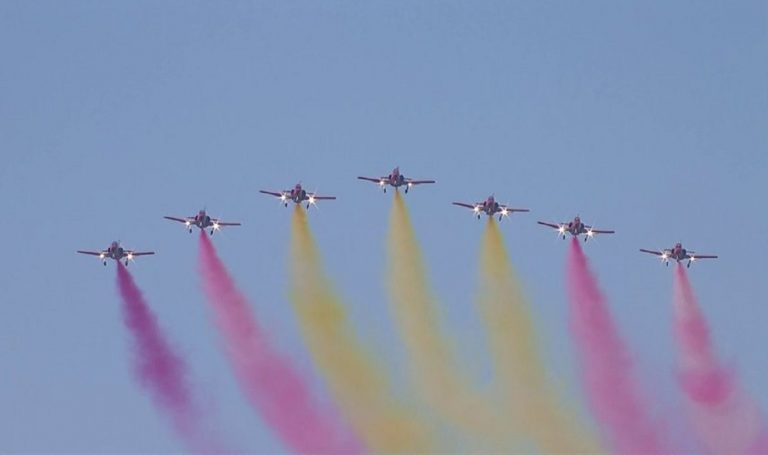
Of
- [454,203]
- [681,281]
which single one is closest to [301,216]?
[454,203]

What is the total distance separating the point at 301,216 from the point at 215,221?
568cm

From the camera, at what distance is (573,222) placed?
339 feet

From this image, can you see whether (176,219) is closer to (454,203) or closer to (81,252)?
(81,252)

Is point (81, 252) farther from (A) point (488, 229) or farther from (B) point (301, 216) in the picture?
(A) point (488, 229)

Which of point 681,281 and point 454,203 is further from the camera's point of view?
point 681,281

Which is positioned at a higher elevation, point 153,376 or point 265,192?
point 265,192

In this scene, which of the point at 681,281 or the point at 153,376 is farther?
the point at 681,281

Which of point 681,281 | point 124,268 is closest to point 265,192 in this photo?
point 124,268

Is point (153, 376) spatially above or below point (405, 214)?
below

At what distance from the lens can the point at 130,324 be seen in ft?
334

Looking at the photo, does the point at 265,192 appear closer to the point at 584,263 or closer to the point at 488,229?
the point at 488,229

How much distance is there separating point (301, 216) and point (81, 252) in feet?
48.1

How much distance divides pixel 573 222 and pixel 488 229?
5727 mm

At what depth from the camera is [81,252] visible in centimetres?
10250
